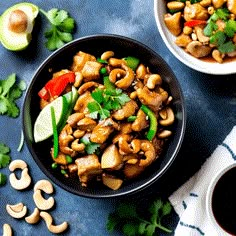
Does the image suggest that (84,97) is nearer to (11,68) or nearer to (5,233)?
(11,68)

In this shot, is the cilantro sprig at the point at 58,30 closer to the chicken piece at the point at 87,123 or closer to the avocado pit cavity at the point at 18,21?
the avocado pit cavity at the point at 18,21

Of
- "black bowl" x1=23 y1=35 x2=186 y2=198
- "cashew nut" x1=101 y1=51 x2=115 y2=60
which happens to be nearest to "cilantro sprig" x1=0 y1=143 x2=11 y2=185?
"black bowl" x1=23 y1=35 x2=186 y2=198

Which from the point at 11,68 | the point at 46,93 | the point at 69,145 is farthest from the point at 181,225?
the point at 11,68

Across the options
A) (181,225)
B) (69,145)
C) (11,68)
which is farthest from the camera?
(11,68)

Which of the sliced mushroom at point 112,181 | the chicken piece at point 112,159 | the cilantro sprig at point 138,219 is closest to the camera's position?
the chicken piece at point 112,159

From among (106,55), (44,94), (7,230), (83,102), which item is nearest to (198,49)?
(106,55)

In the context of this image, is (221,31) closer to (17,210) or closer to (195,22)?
(195,22)

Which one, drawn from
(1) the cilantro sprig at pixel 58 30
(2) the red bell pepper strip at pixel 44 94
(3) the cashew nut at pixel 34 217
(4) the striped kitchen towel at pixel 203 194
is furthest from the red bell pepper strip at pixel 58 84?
(4) the striped kitchen towel at pixel 203 194
